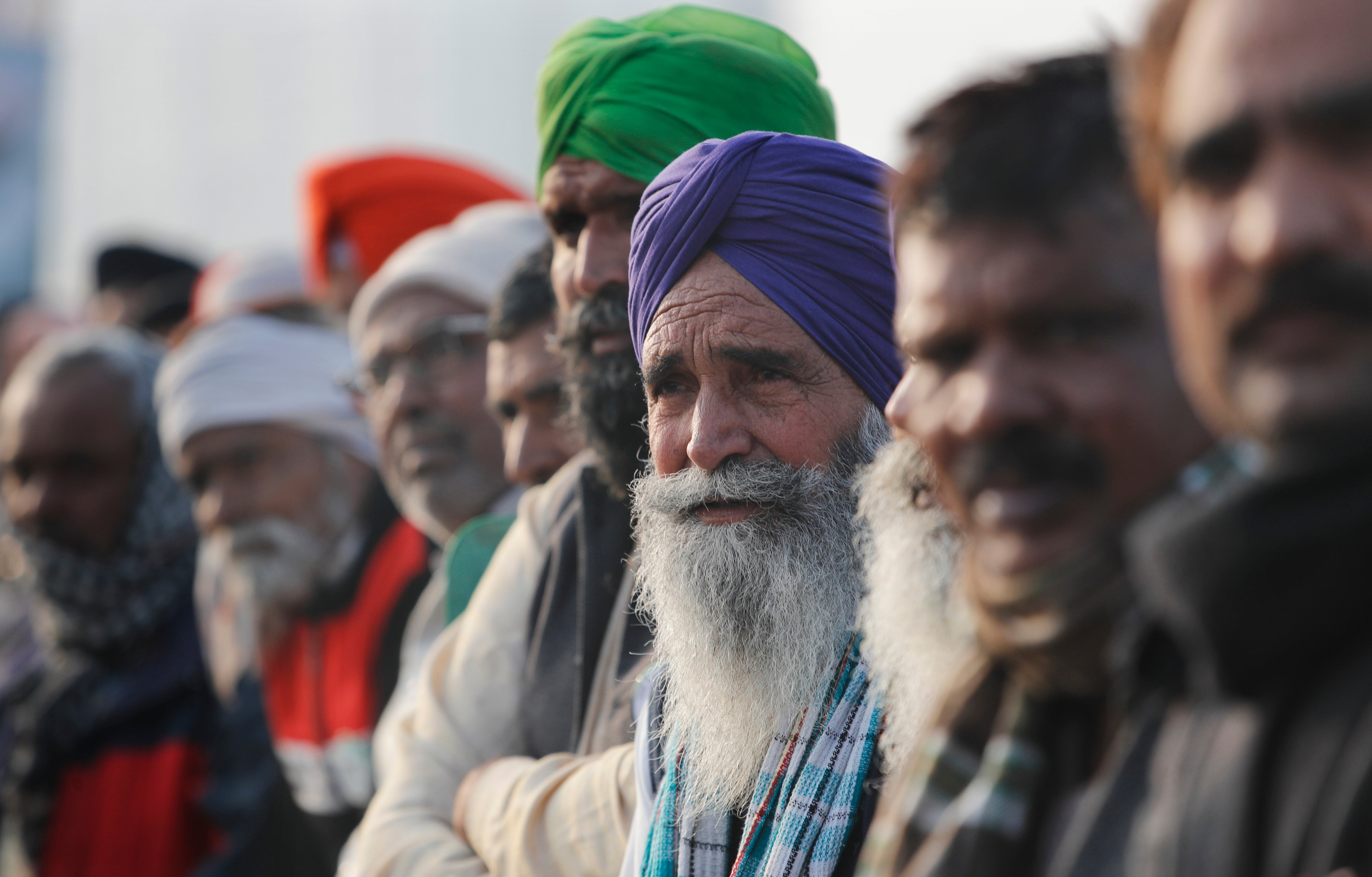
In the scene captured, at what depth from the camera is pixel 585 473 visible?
345cm

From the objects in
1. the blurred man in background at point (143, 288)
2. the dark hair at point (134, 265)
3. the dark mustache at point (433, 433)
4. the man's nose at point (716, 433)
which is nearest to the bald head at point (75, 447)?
the dark mustache at point (433, 433)

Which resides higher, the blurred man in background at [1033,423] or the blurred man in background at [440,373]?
the blurred man in background at [1033,423]

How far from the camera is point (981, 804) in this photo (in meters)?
1.33

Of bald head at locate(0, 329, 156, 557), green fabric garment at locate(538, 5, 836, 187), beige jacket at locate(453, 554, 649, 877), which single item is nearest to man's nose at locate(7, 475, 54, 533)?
bald head at locate(0, 329, 156, 557)

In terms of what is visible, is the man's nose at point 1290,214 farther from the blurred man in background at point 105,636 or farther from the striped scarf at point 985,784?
the blurred man in background at point 105,636

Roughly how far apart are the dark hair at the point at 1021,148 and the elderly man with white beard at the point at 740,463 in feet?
4.28

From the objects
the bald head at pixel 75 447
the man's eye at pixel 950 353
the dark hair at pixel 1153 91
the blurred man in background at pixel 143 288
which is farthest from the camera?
the blurred man in background at pixel 143 288

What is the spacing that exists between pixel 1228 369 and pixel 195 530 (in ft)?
19.8

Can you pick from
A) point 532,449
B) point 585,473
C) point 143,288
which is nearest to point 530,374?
point 532,449

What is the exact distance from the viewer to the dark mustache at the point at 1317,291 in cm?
106

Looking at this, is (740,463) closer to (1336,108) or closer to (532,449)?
(532,449)

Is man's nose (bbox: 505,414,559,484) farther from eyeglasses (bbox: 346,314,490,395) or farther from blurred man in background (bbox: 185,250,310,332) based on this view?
blurred man in background (bbox: 185,250,310,332)

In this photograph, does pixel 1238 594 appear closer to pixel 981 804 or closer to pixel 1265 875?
pixel 1265 875

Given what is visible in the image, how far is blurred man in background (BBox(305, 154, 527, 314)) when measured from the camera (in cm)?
672
